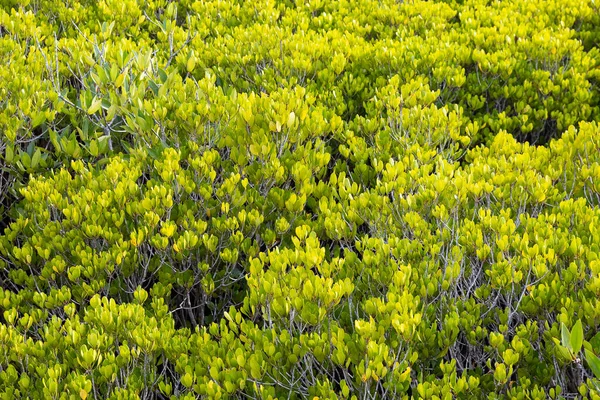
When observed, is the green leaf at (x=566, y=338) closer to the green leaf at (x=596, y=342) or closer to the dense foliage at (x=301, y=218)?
the dense foliage at (x=301, y=218)

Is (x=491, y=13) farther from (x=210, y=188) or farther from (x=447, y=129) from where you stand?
(x=210, y=188)

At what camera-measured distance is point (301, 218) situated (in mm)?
4078

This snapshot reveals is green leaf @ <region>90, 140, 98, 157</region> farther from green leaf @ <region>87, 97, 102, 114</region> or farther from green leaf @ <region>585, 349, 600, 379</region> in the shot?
green leaf @ <region>585, 349, 600, 379</region>

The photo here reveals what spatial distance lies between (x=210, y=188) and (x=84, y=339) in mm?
1261

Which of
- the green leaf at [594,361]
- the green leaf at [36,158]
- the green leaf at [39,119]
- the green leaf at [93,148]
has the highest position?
the green leaf at [594,361]

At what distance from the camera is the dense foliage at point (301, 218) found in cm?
292

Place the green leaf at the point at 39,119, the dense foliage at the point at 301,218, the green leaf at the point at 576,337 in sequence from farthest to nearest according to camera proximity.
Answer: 1. the green leaf at the point at 39,119
2. the dense foliage at the point at 301,218
3. the green leaf at the point at 576,337

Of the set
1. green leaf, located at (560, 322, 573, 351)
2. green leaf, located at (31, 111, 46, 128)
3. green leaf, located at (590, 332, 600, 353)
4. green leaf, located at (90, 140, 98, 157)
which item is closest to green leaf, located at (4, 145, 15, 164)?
green leaf, located at (31, 111, 46, 128)

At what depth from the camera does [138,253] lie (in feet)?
12.6

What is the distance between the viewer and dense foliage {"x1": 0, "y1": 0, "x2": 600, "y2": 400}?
2.92m

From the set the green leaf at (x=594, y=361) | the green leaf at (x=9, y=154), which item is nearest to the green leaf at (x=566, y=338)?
the green leaf at (x=594, y=361)

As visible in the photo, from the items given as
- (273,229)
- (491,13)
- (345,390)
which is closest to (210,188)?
(273,229)

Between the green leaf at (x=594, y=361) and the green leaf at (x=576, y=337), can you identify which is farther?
the green leaf at (x=576, y=337)

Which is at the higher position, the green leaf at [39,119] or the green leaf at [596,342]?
the green leaf at [39,119]
